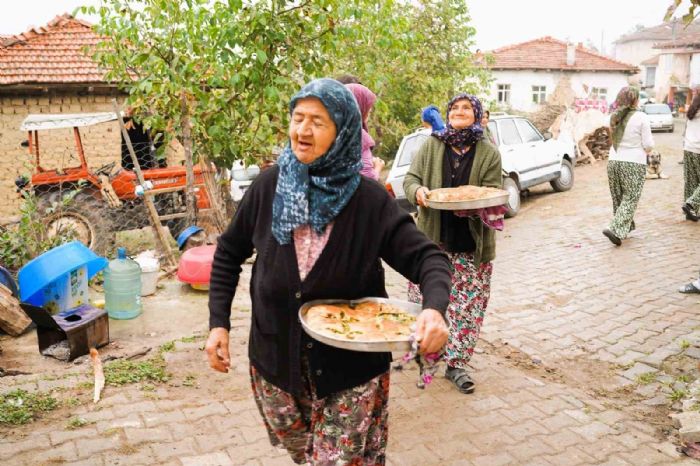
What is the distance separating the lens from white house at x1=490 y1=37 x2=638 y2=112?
121 ft

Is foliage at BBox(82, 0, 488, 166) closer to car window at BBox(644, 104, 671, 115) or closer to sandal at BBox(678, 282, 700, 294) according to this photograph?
sandal at BBox(678, 282, 700, 294)

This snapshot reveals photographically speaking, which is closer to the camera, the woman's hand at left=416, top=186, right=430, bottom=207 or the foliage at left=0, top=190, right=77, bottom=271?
the woman's hand at left=416, top=186, right=430, bottom=207

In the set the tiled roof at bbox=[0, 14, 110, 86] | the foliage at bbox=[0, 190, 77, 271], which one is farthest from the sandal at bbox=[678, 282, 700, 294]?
the tiled roof at bbox=[0, 14, 110, 86]

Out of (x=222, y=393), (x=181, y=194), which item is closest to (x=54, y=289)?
(x=222, y=393)

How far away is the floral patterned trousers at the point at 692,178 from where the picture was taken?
9206 millimetres

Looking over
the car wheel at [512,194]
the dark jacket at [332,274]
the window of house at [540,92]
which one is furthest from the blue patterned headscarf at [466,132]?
the window of house at [540,92]

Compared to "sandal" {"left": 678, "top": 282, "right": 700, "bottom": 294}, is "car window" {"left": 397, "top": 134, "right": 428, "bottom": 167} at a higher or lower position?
higher

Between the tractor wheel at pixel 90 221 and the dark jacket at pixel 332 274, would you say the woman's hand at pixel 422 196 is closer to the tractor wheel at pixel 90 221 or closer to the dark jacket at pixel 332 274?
the dark jacket at pixel 332 274

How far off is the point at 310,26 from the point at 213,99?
61.6 inches

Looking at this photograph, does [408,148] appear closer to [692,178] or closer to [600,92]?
[692,178]

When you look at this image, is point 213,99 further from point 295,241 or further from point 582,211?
point 582,211

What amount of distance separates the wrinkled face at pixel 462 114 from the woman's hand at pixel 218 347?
8.18 feet

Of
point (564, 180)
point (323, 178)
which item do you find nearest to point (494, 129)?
point (564, 180)

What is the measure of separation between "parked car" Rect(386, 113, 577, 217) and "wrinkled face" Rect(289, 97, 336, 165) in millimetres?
8844
